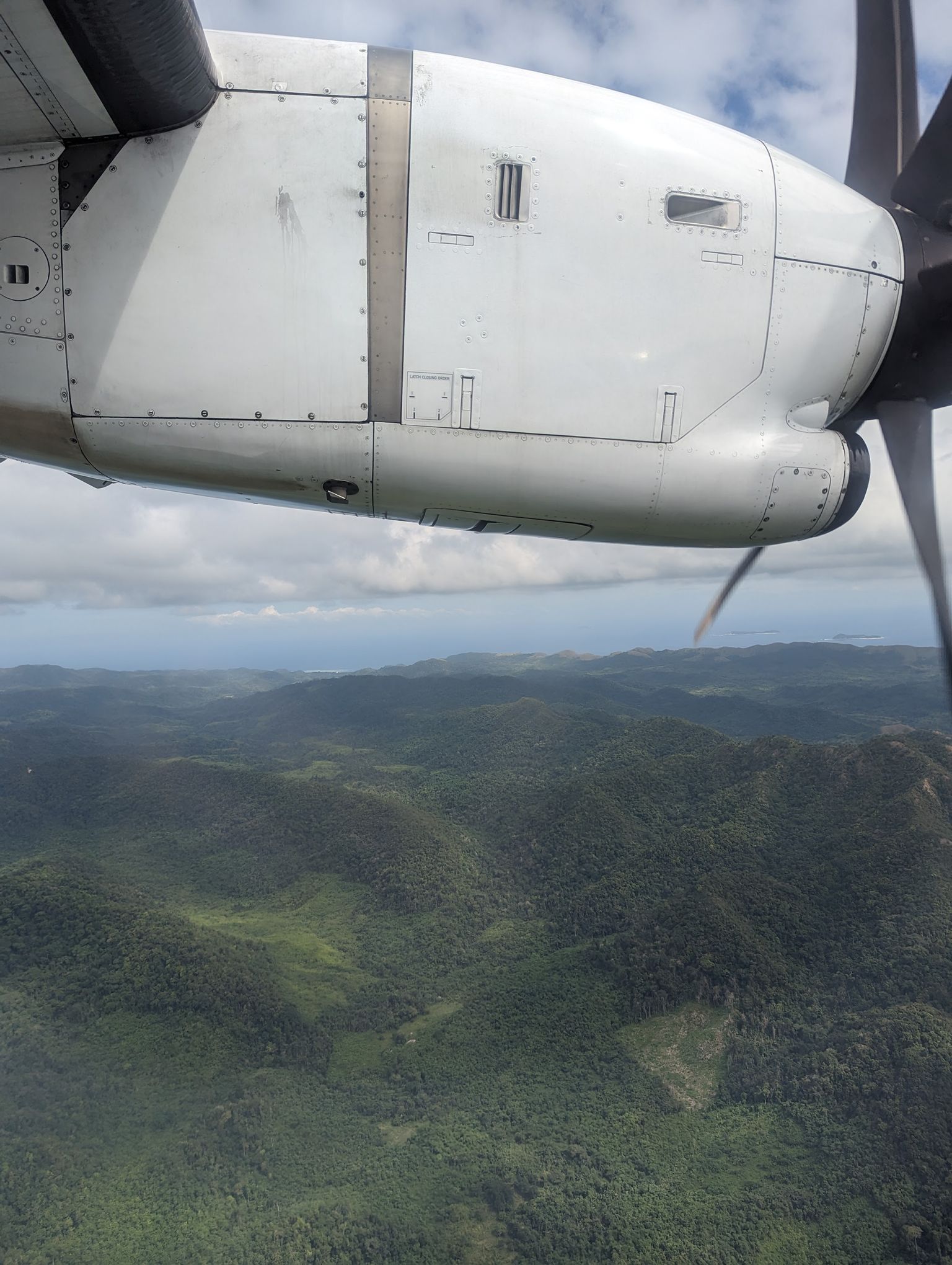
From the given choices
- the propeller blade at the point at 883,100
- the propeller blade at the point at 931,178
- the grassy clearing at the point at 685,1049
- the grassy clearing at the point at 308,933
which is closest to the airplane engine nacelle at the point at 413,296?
the propeller blade at the point at 931,178

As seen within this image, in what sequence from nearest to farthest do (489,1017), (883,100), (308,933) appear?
(883,100) → (489,1017) → (308,933)

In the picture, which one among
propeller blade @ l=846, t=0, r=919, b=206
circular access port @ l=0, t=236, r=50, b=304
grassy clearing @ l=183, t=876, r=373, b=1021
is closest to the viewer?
circular access port @ l=0, t=236, r=50, b=304

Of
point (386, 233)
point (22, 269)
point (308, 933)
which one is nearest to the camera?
point (22, 269)

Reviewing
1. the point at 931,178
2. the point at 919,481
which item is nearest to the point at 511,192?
the point at 931,178

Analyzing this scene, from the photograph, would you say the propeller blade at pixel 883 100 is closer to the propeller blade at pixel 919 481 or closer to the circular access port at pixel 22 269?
the propeller blade at pixel 919 481

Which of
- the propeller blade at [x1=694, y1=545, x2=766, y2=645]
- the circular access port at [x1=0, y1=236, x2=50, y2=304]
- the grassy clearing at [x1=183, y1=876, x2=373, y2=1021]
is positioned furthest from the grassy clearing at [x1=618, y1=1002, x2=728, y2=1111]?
the circular access port at [x1=0, y1=236, x2=50, y2=304]

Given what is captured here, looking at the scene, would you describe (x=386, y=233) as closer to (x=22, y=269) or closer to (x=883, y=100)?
(x=22, y=269)

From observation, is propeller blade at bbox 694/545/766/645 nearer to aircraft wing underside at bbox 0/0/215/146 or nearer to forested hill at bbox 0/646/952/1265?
aircraft wing underside at bbox 0/0/215/146
